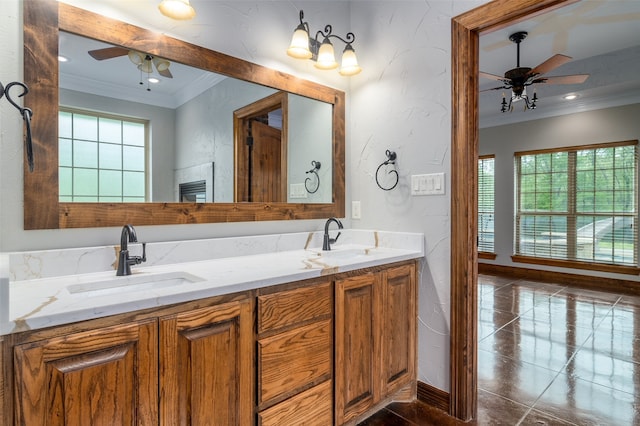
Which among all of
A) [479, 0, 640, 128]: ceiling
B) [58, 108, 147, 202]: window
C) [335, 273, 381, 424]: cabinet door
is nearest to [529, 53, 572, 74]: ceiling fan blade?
[479, 0, 640, 128]: ceiling

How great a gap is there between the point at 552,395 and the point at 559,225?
162 inches

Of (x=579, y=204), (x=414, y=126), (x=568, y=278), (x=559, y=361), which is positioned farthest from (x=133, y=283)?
(x=579, y=204)

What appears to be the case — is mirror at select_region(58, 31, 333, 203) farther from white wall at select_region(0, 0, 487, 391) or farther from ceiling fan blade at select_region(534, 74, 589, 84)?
ceiling fan blade at select_region(534, 74, 589, 84)

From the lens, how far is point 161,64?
1641 millimetres

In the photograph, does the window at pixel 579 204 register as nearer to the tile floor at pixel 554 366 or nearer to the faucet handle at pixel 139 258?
the tile floor at pixel 554 366

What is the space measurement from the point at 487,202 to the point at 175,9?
19.5 feet

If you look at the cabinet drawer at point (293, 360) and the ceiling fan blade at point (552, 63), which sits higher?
the ceiling fan blade at point (552, 63)

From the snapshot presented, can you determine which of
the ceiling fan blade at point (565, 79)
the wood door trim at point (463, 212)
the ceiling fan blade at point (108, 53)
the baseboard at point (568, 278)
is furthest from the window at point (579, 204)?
the ceiling fan blade at point (108, 53)

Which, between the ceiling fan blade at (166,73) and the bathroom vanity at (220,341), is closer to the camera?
the bathroom vanity at (220,341)

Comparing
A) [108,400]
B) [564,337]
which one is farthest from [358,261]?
[564,337]

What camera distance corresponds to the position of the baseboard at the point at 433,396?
1912 mm

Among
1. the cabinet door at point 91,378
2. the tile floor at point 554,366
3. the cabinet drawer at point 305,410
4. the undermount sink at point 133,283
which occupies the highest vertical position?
the undermount sink at point 133,283

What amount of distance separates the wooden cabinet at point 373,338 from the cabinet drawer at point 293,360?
0.26 ft

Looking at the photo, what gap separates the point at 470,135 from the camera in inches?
71.9
